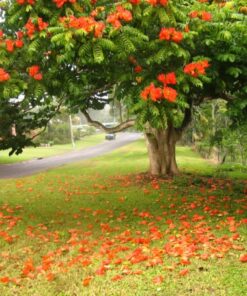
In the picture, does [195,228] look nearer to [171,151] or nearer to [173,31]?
[173,31]

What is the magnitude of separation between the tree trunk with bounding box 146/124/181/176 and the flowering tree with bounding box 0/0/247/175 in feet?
32.0

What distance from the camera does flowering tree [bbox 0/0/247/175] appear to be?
716 cm

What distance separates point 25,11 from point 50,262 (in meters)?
4.72

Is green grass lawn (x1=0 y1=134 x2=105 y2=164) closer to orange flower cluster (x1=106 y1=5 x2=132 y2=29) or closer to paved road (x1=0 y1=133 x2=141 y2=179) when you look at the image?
paved road (x1=0 y1=133 x2=141 y2=179)

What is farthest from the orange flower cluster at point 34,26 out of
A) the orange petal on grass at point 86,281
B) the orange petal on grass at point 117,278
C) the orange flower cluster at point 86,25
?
the orange petal on grass at point 117,278

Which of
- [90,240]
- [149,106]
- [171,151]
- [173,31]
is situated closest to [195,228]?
[90,240]

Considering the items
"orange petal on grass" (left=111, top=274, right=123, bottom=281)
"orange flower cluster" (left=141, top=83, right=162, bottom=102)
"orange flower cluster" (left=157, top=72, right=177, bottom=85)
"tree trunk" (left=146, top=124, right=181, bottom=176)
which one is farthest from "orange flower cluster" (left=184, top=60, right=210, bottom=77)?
"tree trunk" (left=146, top=124, right=181, bottom=176)

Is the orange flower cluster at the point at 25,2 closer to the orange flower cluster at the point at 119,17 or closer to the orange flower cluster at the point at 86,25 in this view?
the orange flower cluster at the point at 86,25

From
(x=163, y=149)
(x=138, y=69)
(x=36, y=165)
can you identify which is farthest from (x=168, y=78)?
(x=36, y=165)

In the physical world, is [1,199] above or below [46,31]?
below

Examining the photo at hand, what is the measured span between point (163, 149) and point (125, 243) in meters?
11.3

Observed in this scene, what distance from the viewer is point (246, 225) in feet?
29.8

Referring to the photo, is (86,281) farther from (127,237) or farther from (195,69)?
(195,69)

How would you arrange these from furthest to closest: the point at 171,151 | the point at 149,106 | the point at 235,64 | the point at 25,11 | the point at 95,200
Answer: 1. the point at 171,151
2. the point at 95,200
3. the point at 235,64
4. the point at 25,11
5. the point at 149,106
